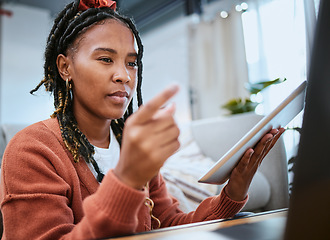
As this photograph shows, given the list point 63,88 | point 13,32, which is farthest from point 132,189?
point 13,32

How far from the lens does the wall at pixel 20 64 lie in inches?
196

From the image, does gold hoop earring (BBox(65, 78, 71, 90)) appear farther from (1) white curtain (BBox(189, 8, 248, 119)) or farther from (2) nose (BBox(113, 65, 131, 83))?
(1) white curtain (BBox(189, 8, 248, 119))

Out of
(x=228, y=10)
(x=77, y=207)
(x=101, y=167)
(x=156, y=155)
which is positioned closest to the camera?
(x=156, y=155)

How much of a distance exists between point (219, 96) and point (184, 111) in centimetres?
71

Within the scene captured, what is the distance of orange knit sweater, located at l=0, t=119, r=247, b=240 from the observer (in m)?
0.50

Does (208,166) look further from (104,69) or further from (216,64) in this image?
(216,64)

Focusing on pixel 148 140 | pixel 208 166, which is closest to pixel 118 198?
pixel 148 140

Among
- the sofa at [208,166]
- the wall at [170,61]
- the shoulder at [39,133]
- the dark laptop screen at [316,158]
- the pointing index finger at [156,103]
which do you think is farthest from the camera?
the wall at [170,61]

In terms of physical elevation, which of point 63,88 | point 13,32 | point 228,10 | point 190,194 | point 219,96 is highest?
point 13,32

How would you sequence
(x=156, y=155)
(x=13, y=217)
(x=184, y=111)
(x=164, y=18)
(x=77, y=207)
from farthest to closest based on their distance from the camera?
(x=164, y=18)
(x=184, y=111)
(x=77, y=207)
(x=13, y=217)
(x=156, y=155)

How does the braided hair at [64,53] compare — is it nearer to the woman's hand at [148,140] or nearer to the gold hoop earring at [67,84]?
the gold hoop earring at [67,84]

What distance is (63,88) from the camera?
969 mm

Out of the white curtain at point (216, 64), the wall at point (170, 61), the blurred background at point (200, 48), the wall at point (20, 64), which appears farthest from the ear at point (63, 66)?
the wall at point (20, 64)

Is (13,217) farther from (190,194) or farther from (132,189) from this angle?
(190,194)
